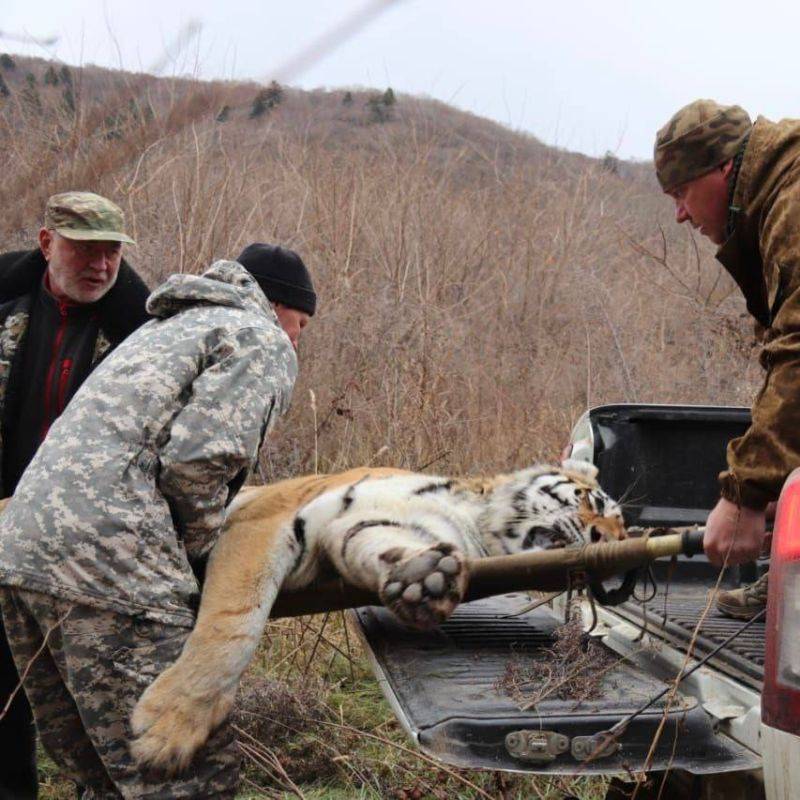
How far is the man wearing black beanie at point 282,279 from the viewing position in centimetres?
353

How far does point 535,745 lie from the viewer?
2.43 metres

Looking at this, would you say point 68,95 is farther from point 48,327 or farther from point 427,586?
point 48,327

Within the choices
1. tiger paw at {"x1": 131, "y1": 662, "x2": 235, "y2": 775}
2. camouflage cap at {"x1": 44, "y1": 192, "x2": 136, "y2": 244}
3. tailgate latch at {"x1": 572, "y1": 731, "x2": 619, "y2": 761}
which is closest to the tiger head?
tailgate latch at {"x1": 572, "y1": 731, "x2": 619, "y2": 761}

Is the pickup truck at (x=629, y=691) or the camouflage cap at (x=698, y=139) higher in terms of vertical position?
the camouflage cap at (x=698, y=139)

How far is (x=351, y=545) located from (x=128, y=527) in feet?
2.32

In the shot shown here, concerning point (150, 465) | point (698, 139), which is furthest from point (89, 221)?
point (698, 139)

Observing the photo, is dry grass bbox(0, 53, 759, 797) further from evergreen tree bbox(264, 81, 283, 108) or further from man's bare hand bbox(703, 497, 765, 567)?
evergreen tree bbox(264, 81, 283, 108)

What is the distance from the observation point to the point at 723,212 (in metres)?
3.22

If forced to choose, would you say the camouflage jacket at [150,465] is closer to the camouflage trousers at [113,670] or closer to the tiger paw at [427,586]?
the camouflage trousers at [113,670]

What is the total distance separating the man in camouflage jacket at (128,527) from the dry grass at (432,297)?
109 centimetres

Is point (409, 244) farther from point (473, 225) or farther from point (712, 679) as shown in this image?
point (712, 679)

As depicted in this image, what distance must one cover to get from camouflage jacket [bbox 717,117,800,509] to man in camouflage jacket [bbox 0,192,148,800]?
7.32ft

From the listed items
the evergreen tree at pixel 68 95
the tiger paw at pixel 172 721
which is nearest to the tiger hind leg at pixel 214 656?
the tiger paw at pixel 172 721

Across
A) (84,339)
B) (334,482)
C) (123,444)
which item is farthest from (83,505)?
(84,339)
